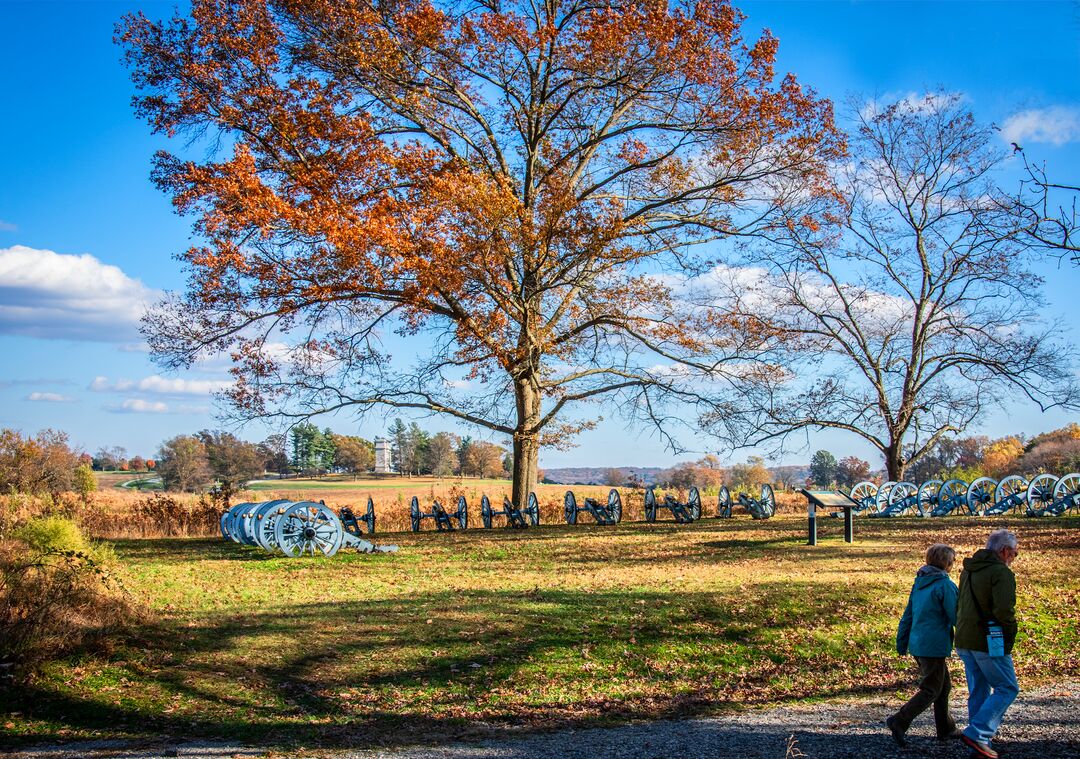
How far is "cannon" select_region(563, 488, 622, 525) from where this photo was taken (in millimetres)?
21812

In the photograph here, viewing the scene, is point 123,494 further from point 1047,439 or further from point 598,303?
point 1047,439

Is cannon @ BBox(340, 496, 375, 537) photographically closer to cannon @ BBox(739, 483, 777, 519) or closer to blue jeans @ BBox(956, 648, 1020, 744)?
cannon @ BBox(739, 483, 777, 519)

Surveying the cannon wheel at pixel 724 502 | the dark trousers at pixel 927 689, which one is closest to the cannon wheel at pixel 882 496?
the cannon wheel at pixel 724 502

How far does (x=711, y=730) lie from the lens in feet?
22.6

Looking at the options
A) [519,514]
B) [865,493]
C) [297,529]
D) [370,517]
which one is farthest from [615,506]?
A: [297,529]

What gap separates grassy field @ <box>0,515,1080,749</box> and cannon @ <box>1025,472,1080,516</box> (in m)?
8.22

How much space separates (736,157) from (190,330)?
1378 cm

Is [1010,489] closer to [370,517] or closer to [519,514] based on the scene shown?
[519,514]

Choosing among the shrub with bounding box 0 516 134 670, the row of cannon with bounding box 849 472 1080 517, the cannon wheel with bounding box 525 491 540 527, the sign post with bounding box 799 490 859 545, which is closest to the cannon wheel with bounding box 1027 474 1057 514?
the row of cannon with bounding box 849 472 1080 517

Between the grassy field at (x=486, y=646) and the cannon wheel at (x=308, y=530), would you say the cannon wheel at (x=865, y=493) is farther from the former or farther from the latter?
the cannon wheel at (x=308, y=530)

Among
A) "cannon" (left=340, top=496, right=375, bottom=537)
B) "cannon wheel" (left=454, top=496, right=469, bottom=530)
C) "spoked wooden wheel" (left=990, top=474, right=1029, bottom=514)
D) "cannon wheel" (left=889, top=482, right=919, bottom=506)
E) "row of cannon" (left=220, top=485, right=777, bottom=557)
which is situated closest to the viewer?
"row of cannon" (left=220, top=485, right=777, bottom=557)

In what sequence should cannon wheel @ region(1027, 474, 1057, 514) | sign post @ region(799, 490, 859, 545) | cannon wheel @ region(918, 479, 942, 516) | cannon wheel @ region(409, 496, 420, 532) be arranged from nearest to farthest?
1. sign post @ region(799, 490, 859, 545)
2. cannon wheel @ region(1027, 474, 1057, 514)
3. cannon wheel @ region(409, 496, 420, 532)
4. cannon wheel @ region(918, 479, 942, 516)

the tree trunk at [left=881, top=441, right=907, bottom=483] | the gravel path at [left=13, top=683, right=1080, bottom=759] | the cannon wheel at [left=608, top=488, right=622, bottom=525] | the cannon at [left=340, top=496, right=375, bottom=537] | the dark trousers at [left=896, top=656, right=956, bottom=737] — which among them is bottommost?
the gravel path at [left=13, top=683, right=1080, bottom=759]

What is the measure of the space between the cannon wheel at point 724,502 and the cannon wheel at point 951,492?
5.91 m
